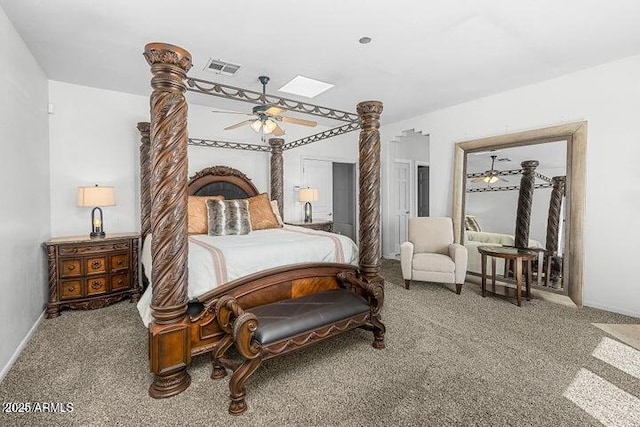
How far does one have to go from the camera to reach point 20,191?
→ 2.63 meters

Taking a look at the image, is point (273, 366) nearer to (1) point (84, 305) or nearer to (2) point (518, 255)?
(1) point (84, 305)

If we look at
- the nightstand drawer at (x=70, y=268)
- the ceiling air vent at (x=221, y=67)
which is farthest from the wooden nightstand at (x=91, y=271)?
the ceiling air vent at (x=221, y=67)

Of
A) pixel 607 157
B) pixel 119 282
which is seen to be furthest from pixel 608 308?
pixel 119 282

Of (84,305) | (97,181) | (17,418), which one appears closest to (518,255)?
(17,418)

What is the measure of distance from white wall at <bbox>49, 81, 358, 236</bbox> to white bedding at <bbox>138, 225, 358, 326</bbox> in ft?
6.56

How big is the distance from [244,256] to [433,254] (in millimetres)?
3007

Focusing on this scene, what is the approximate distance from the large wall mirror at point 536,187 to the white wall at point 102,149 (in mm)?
3776

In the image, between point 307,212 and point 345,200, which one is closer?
point 307,212

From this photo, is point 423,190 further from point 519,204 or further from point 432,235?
point 519,204

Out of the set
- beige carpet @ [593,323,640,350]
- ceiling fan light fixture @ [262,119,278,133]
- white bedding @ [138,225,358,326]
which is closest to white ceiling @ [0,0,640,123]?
ceiling fan light fixture @ [262,119,278,133]

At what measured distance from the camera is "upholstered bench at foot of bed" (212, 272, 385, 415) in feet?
5.99

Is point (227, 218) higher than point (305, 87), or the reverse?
point (305, 87)

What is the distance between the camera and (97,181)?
3955 millimetres

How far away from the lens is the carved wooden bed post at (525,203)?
407 centimetres
